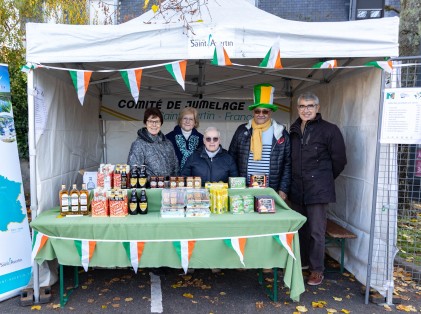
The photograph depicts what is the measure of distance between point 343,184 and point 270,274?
1.23 metres

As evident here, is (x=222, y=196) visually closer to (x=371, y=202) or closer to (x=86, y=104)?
(x=371, y=202)

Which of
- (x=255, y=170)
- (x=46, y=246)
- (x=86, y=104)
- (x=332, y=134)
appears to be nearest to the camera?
(x=46, y=246)

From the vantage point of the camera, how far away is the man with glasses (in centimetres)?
309

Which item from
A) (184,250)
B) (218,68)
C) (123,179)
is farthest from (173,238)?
(218,68)

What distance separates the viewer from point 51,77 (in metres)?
3.23

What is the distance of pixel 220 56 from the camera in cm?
272

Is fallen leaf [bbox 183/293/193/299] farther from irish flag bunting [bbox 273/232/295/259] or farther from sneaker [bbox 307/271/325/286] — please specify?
sneaker [bbox 307/271/325/286]

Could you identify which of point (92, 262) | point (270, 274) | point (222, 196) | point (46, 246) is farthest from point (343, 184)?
point (46, 246)

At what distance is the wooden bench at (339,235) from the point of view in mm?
3265

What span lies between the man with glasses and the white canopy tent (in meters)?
0.34

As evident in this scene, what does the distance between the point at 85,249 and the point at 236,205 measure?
1235mm

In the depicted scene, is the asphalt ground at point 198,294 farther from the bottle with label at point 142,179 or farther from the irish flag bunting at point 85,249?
the bottle with label at point 142,179

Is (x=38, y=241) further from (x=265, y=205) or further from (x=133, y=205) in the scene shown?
(x=265, y=205)

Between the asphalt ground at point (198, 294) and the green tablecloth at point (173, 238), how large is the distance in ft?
1.42
